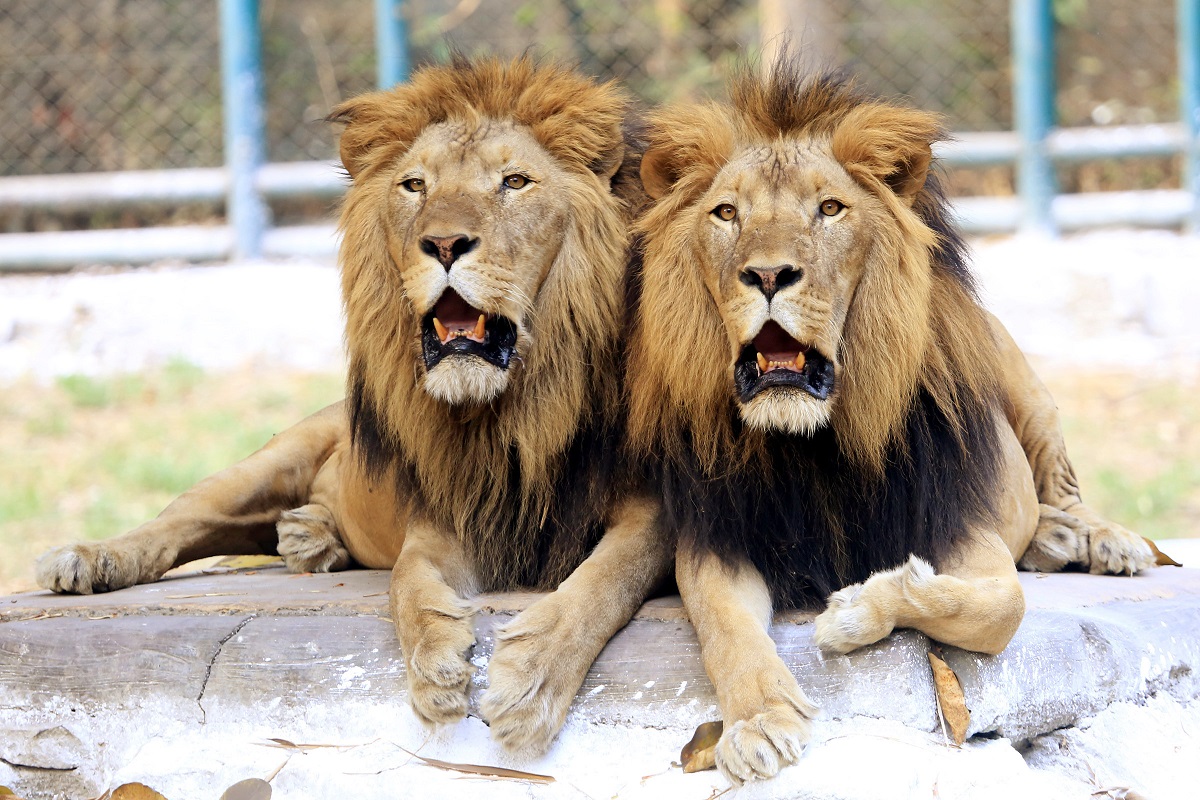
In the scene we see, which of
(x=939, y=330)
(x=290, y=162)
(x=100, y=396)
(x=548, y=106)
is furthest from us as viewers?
(x=290, y=162)

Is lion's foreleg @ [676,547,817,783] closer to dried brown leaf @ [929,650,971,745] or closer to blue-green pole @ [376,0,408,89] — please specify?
dried brown leaf @ [929,650,971,745]

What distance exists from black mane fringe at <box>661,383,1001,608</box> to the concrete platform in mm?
128

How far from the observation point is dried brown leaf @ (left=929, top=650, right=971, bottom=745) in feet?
8.86

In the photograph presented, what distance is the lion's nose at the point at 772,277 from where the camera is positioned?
8.45 feet

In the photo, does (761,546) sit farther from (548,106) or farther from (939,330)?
(548,106)

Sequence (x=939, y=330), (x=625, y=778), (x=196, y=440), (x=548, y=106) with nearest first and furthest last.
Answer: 1. (x=625, y=778)
2. (x=939, y=330)
3. (x=548, y=106)
4. (x=196, y=440)

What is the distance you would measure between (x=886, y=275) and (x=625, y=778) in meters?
1.07

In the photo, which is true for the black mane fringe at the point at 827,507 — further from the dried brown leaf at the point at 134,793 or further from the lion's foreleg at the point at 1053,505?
the dried brown leaf at the point at 134,793

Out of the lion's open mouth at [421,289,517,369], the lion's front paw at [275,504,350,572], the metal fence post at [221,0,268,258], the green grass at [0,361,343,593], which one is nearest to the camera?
the lion's open mouth at [421,289,517,369]

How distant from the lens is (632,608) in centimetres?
292

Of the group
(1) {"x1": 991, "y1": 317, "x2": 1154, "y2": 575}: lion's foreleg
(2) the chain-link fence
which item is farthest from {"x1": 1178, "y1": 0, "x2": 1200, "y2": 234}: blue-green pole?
(1) {"x1": 991, "y1": 317, "x2": 1154, "y2": 575}: lion's foreleg

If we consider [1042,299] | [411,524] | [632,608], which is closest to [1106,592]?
[632,608]

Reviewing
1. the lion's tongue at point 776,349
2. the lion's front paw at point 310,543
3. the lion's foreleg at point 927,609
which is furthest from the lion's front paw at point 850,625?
the lion's front paw at point 310,543

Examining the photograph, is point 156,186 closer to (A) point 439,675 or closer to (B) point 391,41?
(B) point 391,41
